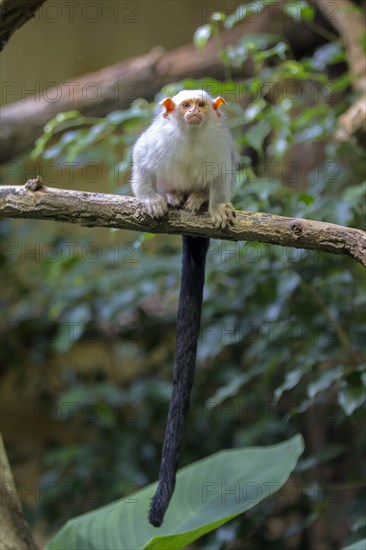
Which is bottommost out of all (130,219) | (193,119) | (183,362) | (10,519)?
(10,519)

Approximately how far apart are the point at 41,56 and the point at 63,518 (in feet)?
11.4

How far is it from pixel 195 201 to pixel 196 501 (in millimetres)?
1055

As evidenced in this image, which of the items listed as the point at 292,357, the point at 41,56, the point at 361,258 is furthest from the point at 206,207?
the point at 41,56

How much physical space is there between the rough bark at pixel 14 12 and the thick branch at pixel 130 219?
2.16ft

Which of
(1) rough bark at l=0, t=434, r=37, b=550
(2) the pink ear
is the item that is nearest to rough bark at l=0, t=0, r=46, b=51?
(2) the pink ear

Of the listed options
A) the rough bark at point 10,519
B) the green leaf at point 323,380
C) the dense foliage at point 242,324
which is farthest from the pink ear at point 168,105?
the rough bark at point 10,519

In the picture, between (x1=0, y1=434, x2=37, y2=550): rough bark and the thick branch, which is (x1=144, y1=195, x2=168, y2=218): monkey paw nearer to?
the thick branch

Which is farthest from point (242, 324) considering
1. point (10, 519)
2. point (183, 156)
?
point (10, 519)

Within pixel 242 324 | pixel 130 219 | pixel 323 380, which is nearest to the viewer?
pixel 130 219

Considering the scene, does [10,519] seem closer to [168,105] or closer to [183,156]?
[183,156]

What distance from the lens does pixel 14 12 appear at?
2.23 m

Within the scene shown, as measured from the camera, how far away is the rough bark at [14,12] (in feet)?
7.22

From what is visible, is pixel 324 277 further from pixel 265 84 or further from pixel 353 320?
pixel 265 84

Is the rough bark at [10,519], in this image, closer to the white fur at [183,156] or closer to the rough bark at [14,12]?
the white fur at [183,156]
